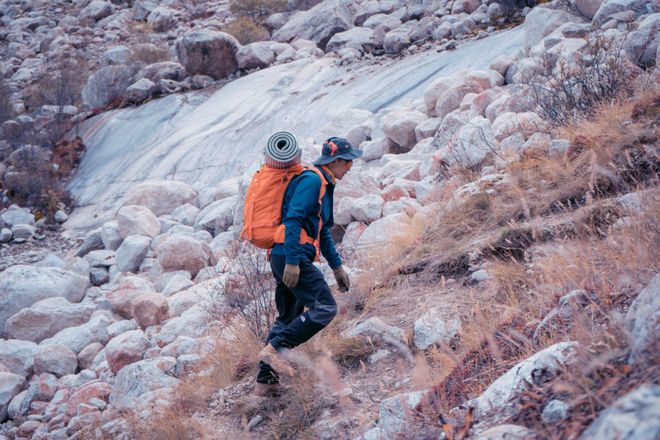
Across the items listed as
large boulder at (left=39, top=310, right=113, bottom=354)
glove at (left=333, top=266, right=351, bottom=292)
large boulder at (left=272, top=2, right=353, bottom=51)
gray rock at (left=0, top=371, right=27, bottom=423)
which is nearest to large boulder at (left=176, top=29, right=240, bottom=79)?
large boulder at (left=272, top=2, right=353, bottom=51)

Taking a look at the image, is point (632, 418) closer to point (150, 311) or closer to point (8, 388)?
point (150, 311)

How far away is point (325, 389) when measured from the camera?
13.4 ft

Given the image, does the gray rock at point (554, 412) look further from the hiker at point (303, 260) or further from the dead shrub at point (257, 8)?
the dead shrub at point (257, 8)

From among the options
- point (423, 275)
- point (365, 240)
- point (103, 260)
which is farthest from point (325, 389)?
point (103, 260)

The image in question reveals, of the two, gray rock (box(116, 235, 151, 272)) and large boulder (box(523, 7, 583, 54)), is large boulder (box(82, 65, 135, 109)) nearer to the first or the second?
gray rock (box(116, 235, 151, 272))

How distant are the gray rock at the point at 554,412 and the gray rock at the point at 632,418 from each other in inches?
9.1

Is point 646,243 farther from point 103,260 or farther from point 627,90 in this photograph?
point 103,260

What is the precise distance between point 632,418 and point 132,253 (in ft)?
35.9

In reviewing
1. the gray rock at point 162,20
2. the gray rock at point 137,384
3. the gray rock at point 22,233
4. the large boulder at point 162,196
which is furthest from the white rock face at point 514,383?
the gray rock at point 162,20

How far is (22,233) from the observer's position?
15.6 m

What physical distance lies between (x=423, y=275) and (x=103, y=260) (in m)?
8.56

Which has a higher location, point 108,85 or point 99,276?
point 108,85

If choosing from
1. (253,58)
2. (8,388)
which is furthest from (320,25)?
(8,388)

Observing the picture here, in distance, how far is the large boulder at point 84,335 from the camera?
8.06m
